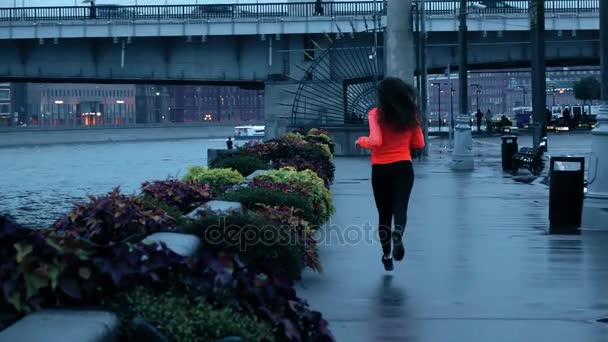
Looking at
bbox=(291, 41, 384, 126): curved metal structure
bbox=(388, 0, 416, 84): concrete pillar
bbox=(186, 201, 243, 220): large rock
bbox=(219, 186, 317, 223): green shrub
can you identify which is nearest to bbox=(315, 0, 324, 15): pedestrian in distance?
bbox=(291, 41, 384, 126): curved metal structure

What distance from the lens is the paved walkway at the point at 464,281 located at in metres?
9.02

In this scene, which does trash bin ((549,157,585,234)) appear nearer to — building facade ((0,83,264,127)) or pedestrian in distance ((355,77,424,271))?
pedestrian in distance ((355,77,424,271))

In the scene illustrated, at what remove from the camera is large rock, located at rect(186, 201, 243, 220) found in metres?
10.1

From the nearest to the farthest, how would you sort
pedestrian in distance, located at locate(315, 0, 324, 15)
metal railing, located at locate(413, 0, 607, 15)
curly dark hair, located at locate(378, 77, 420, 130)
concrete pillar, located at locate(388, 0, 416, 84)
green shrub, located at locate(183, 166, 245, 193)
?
curly dark hair, located at locate(378, 77, 420, 130) → green shrub, located at locate(183, 166, 245, 193) → concrete pillar, located at locate(388, 0, 416, 84) → metal railing, located at locate(413, 0, 607, 15) → pedestrian in distance, located at locate(315, 0, 324, 15)

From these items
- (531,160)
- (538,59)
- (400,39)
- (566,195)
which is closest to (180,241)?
(566,195)

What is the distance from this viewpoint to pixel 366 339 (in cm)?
854

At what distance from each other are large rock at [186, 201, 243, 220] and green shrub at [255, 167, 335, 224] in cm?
235

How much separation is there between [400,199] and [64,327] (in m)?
6.25

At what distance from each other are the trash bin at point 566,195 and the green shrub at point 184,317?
10804 millimetres

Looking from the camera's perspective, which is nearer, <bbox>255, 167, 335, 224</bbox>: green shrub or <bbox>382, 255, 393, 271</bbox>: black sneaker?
<bbox>382, 255, 393, 271</bbox>: black sneaker

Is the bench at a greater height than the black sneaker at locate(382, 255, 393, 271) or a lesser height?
greater

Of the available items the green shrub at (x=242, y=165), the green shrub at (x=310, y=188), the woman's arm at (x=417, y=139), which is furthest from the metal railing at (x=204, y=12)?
the woman's arm at (x=417, y=139)

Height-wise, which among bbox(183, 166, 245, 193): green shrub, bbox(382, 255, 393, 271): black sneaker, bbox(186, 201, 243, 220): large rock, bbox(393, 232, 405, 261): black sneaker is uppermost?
bbox(183, 166, 245, 193): green shrub

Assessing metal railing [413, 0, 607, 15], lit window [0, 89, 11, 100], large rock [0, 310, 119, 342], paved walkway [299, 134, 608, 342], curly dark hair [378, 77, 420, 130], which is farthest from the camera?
lit window [0, 89, 11, 100]
